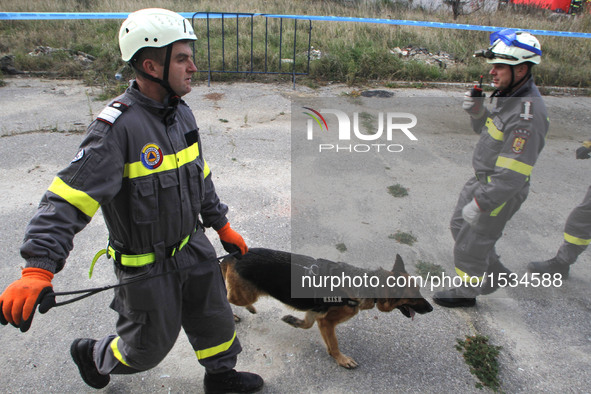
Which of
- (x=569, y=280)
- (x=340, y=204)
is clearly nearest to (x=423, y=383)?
(x=569, y=280)

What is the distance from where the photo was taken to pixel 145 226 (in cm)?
184

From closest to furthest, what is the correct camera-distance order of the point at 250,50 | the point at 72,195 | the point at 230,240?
the point at 72,195, the point at 230,240, the point at 250,50

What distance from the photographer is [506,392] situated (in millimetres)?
2473

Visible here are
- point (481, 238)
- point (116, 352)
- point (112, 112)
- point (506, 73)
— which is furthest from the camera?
point (481, 238)

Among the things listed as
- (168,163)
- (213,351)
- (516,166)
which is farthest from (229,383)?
(516,166)

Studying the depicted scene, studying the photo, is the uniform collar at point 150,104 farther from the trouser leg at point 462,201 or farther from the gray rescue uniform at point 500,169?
the trouser leg at point 462,201

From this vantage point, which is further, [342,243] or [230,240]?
[342,243]

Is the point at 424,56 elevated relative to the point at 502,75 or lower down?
lower down

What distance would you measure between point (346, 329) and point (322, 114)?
5112mm

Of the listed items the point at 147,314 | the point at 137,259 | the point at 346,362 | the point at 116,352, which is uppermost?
the point at 137,259

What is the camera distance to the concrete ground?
2.55 m

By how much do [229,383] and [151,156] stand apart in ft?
4.56

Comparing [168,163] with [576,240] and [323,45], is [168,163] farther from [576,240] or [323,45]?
[323,45]

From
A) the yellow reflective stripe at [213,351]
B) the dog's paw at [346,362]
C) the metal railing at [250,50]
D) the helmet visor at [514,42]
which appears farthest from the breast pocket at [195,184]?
the metal railing at [250,50]
